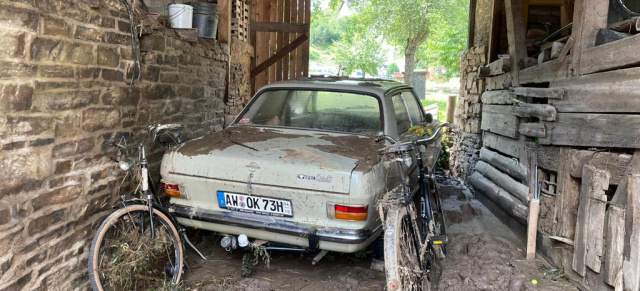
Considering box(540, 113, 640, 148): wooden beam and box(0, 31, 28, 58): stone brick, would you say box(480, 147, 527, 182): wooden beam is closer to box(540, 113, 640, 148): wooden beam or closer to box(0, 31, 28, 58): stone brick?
box(540, 113, 640, 148): wooden beam

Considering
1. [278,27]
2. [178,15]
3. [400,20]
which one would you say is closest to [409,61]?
[400,20]

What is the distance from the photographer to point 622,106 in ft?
10.7

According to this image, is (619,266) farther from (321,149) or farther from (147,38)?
(147,38)

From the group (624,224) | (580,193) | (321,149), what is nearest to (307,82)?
(321,149)

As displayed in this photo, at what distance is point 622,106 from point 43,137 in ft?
12.6

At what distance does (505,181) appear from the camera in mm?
5477

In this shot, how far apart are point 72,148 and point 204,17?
320cm

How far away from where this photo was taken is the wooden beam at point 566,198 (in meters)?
3.79

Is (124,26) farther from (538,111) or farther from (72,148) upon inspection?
(538,111)

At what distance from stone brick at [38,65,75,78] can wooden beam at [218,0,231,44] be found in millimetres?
3595

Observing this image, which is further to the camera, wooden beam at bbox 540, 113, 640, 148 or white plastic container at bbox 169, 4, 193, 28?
white plastic container at bbox 169, 4, 193, 28

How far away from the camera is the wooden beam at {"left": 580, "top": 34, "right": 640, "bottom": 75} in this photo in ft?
10.3

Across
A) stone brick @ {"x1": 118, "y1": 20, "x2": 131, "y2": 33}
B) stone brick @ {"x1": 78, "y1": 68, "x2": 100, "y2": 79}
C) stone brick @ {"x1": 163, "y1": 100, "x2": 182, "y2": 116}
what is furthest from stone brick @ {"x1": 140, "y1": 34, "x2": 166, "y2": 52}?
stone brick @ {"x1": 78, "y1": 68, "x2": 100, "y2": 79}

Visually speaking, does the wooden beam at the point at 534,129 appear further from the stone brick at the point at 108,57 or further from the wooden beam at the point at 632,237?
the stone brick at the point at 108,57
